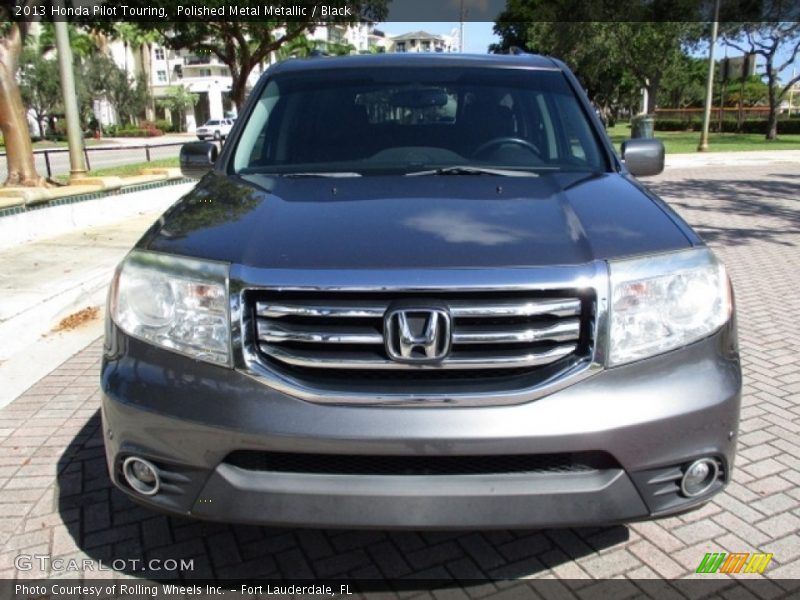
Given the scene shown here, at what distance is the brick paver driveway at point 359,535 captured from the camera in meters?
2.59

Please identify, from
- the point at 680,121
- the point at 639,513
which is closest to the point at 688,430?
the point at 639,513

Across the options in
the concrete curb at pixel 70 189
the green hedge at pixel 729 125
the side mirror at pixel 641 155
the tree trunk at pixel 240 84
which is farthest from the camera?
the green hedge at pixel 729 125

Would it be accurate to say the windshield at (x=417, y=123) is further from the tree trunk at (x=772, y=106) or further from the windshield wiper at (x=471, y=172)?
the tree trunk at (x=772, y=106)

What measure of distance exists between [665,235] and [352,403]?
1195mm

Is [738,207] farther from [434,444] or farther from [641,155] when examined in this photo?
[434,444]

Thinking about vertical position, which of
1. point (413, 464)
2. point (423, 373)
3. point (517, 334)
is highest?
point (517, 334)

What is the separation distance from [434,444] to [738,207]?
11.5 metres

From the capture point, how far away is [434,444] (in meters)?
1.99

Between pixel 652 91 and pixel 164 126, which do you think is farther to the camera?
pixel 164 126

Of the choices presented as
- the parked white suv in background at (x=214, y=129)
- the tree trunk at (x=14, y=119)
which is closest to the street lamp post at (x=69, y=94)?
the tree trunk at (x=14, y=119)

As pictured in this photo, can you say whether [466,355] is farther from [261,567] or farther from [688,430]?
[261,567]

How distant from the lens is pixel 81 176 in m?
11.2

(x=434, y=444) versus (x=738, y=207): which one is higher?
(x=434, y=444)

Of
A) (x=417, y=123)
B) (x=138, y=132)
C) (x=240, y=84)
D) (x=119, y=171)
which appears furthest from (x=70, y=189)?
(x=138, y=132)
